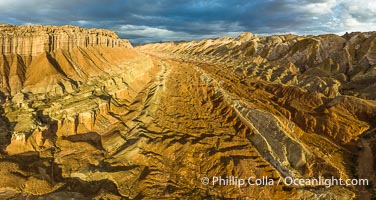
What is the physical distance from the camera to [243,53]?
9850 cm

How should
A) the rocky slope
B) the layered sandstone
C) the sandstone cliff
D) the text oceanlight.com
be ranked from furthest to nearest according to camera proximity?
the rocky slope, the layered sandstone, the sandstone cliff, the text oceanlight.com

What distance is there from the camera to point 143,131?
2508 centimetres

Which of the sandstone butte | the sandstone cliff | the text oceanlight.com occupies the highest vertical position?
the sandstone cliff

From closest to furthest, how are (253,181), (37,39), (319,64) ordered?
(253,181), (37,39), (319,64)

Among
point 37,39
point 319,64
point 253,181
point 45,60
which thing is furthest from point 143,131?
point 319,64

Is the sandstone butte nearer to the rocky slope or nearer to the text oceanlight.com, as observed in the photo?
the text oceanlight.com

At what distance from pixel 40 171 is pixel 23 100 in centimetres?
844

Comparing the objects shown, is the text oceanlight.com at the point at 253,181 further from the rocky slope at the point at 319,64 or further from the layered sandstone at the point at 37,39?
the rocky slope at the point at 319,64

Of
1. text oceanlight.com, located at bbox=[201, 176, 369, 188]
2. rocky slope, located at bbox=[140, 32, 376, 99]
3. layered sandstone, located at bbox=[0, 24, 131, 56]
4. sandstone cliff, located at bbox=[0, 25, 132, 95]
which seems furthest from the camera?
rocky slope, located at bbox=[140, 32, 376, 99]

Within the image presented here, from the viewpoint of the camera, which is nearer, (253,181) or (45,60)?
(253,181)

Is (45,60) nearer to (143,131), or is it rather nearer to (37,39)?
(37,39)

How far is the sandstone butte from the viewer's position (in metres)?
19.5

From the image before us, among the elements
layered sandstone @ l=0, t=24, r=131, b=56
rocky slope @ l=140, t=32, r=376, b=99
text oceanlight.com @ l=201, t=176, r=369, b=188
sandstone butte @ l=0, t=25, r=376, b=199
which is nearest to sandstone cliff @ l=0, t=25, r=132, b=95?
layered sandstone @ l=0, t=24, r=131, b=56

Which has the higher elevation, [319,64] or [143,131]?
[319,64]
